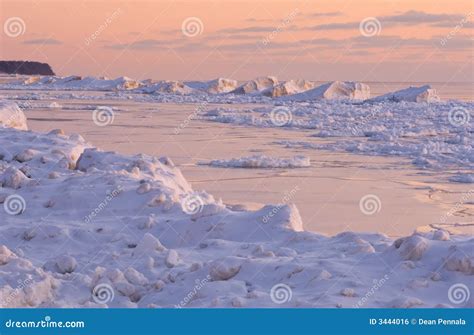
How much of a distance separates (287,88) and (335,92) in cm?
447

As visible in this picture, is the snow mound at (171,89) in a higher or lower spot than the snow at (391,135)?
lower

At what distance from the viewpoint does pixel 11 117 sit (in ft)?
40.4

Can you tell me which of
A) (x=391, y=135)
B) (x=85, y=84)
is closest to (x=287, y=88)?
(x=85, y=84)

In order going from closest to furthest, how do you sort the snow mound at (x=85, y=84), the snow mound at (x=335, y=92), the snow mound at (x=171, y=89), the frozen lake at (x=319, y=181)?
the frozen lake at (x=319, y=181) → the snow mound at (x=335, y=92) → the snow mound at (x=171, y=89) → the snow mound at (x=85, y=84)

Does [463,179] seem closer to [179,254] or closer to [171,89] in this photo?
[179,254]

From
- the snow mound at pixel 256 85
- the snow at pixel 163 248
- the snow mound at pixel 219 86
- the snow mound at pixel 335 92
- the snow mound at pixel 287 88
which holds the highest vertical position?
the snow at pixel 163 248

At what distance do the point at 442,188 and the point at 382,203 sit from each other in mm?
1608

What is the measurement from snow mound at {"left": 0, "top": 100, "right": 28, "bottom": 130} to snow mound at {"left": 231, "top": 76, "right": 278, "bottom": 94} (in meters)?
40.0

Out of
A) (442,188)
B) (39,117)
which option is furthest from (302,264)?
(39,117)

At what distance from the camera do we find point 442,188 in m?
9.84

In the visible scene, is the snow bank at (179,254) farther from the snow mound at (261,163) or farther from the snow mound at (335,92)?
the snow mound at (335,92)

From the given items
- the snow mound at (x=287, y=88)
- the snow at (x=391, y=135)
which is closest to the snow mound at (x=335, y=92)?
the snow mound at (x=287, y=88)

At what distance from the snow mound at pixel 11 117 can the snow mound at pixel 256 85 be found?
40.0 metres

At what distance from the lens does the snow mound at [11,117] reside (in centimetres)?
1210
